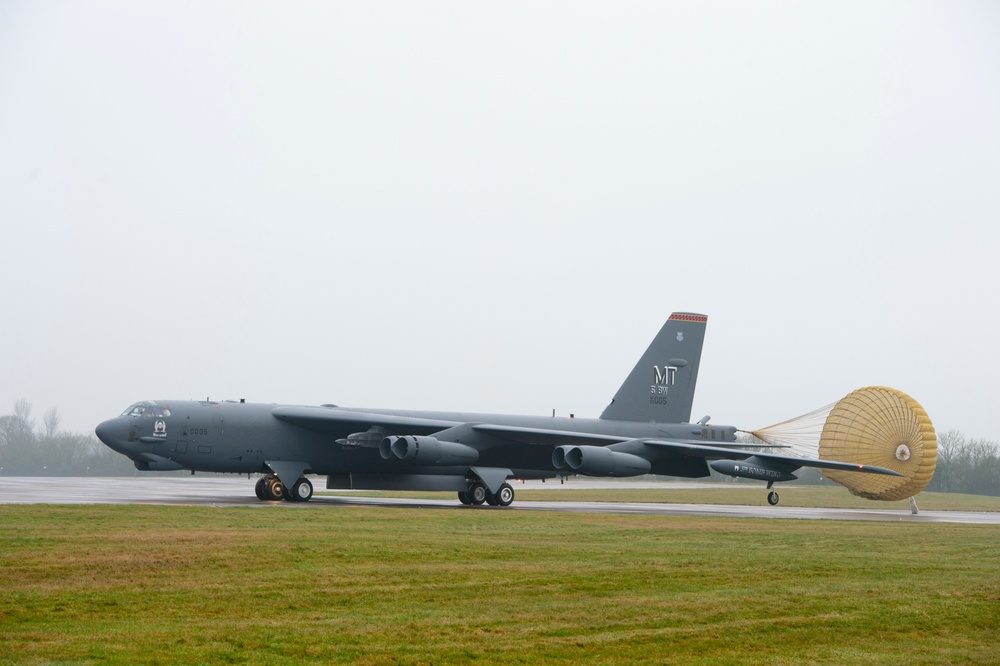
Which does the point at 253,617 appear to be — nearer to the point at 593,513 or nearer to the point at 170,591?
the point at 170,591

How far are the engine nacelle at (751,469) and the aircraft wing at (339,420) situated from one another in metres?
8.25

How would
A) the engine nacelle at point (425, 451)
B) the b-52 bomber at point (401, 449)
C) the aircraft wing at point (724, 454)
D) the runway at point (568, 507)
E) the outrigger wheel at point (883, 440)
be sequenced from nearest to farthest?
1. the runway at point (568, 507)
2. the b-52 bomber at point (401, 449)
3. the engine nacelle at point (425, 451)
4. the aircraft wing at point (724, 454)
5. the outrigger wheel at point (883, 440)

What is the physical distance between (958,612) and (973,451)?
5790 centimetres

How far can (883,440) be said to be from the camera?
3225 centimetres

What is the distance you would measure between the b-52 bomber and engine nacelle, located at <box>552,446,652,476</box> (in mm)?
→ 29

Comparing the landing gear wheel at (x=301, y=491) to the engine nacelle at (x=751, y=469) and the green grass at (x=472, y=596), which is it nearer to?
the green grass at (x=472, y=596)

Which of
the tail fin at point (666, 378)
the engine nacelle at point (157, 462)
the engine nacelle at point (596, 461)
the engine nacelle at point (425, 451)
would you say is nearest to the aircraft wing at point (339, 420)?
the engine nacelle at point (425, 451)

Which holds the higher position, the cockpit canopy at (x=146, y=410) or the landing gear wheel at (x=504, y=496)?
the cockpit canopy at (x=146, y=410)

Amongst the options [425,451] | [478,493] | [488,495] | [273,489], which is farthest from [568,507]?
[273,489]

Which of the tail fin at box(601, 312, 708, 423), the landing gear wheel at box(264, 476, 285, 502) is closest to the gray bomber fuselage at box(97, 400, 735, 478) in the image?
the landing gear wheel at box(264, 476, 285, 502)

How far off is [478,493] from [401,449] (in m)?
3.22

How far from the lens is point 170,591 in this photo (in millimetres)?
10586

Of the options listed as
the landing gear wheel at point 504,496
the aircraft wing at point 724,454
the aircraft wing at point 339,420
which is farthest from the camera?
the landing gear wheel at point 504,496

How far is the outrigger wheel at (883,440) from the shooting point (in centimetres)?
3147
